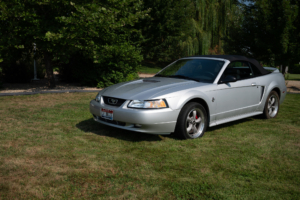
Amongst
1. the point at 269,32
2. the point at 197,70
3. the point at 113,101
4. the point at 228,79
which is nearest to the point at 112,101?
the point at 113,101

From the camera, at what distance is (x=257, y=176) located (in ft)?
12.0

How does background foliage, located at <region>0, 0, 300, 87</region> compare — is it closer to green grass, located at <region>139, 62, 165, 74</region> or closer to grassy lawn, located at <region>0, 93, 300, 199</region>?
grassy lawn, located at <region>0, 93, 300, 199</region>

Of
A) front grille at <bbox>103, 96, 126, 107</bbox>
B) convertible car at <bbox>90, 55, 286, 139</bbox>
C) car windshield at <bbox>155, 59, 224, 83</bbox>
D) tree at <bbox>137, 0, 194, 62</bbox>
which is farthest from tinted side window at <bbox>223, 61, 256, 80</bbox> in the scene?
tree at <bbox>137, 0, 194, 62</bbox>

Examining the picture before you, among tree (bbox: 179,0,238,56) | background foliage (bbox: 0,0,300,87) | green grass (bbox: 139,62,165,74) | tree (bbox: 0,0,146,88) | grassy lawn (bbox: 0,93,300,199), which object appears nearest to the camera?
grassy lawn (bbox: 0,93,300,199)

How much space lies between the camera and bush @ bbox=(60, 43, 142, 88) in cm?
1273

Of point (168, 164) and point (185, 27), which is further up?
point (185, 27)

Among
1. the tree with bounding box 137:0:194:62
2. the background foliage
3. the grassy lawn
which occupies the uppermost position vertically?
the tree with bounding box 137:0:194:62

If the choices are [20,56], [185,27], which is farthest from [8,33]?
[185,27]

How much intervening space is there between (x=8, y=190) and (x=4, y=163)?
844 mm

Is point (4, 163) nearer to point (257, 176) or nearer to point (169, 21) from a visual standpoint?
point (257, 176)

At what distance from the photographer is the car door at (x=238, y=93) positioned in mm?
5594

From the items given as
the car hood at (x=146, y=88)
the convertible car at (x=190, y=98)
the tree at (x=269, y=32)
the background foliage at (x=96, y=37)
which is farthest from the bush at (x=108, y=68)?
the car hood at (x=146, y=88)

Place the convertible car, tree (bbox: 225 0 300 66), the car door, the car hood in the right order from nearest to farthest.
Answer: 1. the convertible car
2. the car hood
3. the car door
4. tree (bbox: 225 0 300 66)

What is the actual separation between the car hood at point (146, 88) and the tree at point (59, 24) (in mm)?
5462
